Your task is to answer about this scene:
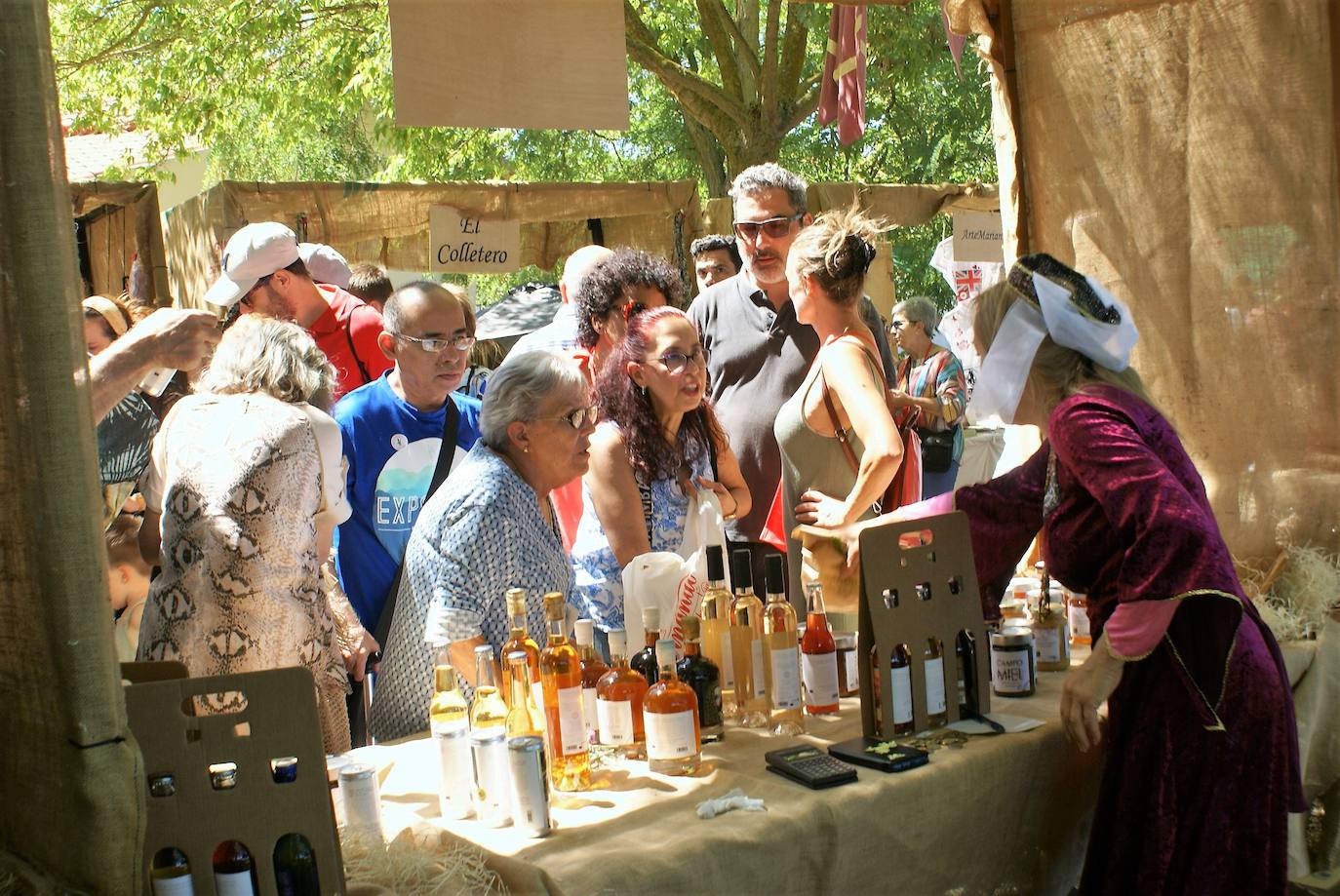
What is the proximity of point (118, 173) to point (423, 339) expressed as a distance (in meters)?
10.9

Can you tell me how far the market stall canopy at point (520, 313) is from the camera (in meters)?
7.28

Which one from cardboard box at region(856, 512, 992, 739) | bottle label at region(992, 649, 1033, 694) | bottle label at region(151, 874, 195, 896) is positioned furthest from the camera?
bottle label at region(992, 649, 1033, 694)

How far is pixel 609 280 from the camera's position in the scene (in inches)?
147

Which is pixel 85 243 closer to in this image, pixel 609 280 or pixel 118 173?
pixel 609 280

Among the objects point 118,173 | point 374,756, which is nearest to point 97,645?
point 374,756

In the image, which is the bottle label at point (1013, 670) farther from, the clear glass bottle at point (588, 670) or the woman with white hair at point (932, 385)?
the woman with white hair at point (932, 385)

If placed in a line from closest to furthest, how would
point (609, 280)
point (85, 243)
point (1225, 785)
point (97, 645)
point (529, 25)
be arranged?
1. point (97, 645)
2. point (1225, 785)
3. point (529, 25)
4. point (609, 280)
5. point (85, 243)

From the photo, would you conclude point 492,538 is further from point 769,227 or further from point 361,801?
point 769,227

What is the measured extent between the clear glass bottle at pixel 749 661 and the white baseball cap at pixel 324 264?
2.85 m

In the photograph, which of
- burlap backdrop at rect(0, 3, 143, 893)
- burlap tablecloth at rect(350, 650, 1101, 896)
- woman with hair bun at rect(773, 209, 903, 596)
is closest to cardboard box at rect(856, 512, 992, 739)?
burlap tablecloth at rect(350, 650, 1101, 896)

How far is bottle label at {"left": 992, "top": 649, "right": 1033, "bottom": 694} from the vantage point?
261cm

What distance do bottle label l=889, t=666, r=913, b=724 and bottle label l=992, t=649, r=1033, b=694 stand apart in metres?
0.35

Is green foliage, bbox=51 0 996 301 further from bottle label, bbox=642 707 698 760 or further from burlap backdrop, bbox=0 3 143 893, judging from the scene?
burlap backdrop, bbox=0 3 143 893

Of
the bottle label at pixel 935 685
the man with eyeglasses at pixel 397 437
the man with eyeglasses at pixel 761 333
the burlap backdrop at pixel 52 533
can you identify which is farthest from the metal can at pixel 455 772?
the man with eyeglasses at pixel 761 333
